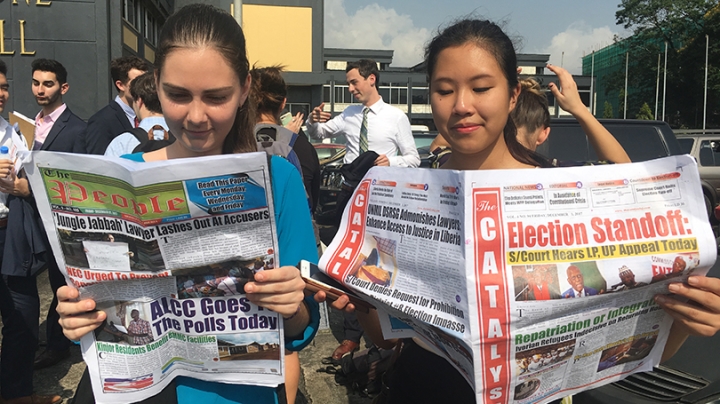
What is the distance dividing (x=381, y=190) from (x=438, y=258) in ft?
0.87

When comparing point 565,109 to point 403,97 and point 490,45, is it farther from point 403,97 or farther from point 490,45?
point 403,97

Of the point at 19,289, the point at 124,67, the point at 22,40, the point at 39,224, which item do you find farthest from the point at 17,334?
the point at 22,40

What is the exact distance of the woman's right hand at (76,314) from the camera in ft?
4.33

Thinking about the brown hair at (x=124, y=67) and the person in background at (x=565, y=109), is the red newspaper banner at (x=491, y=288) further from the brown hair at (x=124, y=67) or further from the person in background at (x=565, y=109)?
the brown hair at (x=124, y=67)

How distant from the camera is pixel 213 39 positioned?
1.41 metres

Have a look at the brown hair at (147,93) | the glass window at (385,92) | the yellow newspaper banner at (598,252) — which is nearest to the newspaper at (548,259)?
the yellow newspaper banner at (598,252)

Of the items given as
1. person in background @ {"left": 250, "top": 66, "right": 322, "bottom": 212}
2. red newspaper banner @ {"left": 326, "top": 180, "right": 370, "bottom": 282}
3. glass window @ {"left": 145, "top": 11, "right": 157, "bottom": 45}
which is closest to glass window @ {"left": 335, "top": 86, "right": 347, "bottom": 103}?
glass window @ {"left": 145, "top": 11, "right": 157, "bottom": 45}

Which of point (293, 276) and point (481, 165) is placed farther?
point (481, 165)

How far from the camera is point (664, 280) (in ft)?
4.13

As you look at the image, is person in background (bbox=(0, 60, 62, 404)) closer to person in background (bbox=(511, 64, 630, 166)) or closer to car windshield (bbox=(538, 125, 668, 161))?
person in background (bbox=(511, 64, 630, 166))

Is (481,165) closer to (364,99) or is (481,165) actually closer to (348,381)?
(348,381)

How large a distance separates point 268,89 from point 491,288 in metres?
2.68

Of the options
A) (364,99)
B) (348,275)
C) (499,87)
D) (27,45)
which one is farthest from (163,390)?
(27,45)

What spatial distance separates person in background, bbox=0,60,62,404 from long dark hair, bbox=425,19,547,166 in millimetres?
2858
